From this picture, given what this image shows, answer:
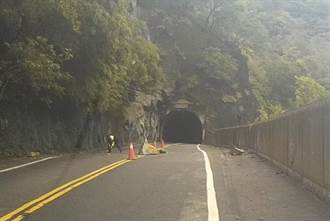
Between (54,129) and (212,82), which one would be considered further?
(212,82)

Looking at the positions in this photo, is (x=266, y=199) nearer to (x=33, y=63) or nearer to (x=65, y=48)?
(x=33, y=63)

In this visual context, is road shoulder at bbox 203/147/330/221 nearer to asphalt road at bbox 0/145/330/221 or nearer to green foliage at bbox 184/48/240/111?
asphalt road at bbox 0/145/330/221

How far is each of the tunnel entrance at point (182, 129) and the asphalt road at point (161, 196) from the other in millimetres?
62770

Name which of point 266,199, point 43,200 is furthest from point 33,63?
point 266,199

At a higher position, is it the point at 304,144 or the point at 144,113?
the point at 144,113

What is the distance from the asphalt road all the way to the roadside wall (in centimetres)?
39

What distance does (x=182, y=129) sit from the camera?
86.1 meters

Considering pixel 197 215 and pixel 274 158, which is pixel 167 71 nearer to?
pixel 274 158

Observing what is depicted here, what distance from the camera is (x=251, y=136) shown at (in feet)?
107

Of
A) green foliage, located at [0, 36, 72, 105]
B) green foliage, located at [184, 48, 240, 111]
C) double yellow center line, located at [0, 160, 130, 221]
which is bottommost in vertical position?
double yellow center line, located at [0, 160, 130, 221]

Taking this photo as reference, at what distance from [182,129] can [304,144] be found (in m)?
71.3

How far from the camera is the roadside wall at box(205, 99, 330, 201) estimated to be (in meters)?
12.2

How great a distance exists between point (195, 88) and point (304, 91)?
19.0 m

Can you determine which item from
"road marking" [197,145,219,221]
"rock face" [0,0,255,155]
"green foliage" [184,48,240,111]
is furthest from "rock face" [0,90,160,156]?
"green foliage" [184,48,240,111]
